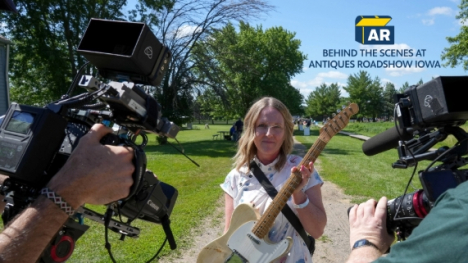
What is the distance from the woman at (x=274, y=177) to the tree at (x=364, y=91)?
66.2m

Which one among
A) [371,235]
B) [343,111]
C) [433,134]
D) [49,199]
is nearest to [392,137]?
[433,134]

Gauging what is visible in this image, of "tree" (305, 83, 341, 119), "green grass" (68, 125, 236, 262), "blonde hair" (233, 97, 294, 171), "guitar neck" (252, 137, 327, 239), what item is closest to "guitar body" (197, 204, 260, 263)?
"guitar neck" (252, 137, 327, 239)

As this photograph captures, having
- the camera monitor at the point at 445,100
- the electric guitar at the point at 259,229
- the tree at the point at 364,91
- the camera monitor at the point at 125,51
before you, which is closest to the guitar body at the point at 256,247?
the electric guitar at the point at 259,229

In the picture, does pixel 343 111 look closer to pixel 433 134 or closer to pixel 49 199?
pixel 433 134

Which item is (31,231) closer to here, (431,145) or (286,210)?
(431,145)

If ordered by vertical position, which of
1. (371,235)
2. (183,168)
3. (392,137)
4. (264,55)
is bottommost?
(183,168)

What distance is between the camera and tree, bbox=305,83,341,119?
85062mm

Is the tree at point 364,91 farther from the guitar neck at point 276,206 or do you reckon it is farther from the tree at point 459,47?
the guitar neck at point 276,206

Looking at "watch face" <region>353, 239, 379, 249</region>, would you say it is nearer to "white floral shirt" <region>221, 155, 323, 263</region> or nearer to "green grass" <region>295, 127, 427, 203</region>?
"white floral shirt" <region>221, 155, 323, 263</region>

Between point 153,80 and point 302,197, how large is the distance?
1.51 m

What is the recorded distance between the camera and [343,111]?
275 cm

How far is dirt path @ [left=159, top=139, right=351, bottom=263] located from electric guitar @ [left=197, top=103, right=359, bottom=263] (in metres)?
2.92

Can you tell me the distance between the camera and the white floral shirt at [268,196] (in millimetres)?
2754

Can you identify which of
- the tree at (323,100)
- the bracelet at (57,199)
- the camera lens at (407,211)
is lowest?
A: the tree at (323,100)
